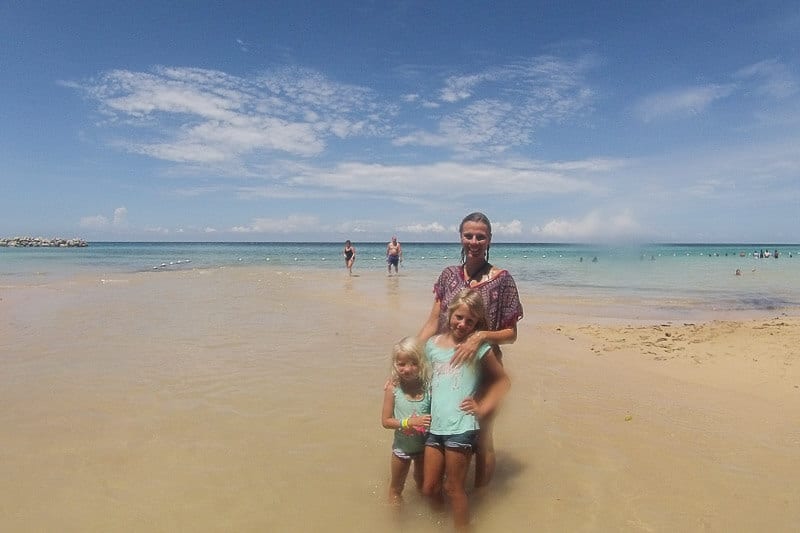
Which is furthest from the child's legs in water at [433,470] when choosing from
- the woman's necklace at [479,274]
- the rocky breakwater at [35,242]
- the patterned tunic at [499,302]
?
the rocky breakwater at [35,242]

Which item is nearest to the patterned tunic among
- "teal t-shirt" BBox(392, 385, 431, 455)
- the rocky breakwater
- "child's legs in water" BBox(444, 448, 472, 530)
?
"teal t-shirt" BBox(392, 385, 431, 455)

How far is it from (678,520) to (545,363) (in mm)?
4158

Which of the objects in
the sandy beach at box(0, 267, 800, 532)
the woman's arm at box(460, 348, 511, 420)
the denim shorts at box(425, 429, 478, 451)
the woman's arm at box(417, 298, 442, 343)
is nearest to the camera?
the denim shorts at box(425, 429, 478, 451)

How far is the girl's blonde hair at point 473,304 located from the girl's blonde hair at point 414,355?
0.30m

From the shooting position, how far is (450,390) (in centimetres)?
348

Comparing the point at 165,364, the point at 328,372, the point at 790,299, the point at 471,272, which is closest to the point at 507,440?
the point at 471,272

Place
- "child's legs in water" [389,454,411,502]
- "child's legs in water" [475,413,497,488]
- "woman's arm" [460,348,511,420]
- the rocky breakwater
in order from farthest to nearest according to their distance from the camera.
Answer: the rocky breakwater, "child's legs in water" [475,413,497,488], "child's legs in water" [389,454,411,502], "woman's arm" [460,348,511,420]

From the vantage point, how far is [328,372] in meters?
7.13

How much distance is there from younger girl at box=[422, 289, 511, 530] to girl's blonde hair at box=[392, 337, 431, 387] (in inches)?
2.5

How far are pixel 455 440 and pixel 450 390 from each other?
1.03ft

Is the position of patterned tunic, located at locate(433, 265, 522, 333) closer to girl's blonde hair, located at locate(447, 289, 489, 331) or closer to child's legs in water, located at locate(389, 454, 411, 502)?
girl's blonde hair, located at locate(447, 289, 489, 331)

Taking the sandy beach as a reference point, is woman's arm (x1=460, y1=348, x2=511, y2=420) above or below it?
above

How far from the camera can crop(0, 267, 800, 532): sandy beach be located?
12.4ft

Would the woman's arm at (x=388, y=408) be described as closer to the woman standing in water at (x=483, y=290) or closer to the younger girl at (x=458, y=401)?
the younger girl at (x=458, y=401)
